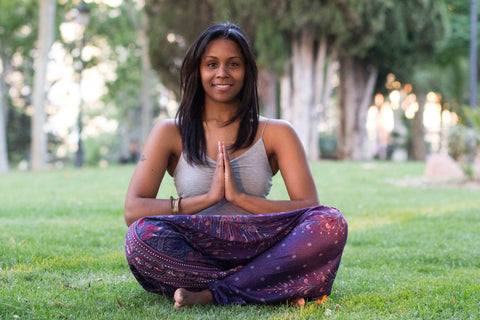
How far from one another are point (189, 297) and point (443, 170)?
1080 cm

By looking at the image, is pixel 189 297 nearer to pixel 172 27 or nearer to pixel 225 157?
pixel 225 157

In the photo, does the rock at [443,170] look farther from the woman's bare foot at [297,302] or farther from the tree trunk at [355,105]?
the tree trunk at [355,105]

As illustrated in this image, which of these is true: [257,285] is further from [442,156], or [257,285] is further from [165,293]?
[442,156]

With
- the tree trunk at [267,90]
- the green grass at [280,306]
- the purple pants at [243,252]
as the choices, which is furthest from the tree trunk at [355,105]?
the purple pants at [243,252]

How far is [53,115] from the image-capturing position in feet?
117

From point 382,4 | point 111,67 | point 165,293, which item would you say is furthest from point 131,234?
point 111,67

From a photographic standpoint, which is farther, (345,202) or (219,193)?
(345,202)

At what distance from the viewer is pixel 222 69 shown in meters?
3.40

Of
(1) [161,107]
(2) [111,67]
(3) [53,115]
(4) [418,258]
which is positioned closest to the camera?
(4) [418,258]

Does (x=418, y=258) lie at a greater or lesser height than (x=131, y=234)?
lesser

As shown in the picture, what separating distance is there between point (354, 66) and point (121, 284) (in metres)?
21.0

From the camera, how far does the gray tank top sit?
3406 mm

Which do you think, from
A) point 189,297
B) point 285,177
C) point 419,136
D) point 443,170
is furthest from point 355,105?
point 189,297

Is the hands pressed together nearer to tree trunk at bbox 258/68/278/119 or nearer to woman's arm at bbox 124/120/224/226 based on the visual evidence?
woman's arm at bbox 124/120/224/226
